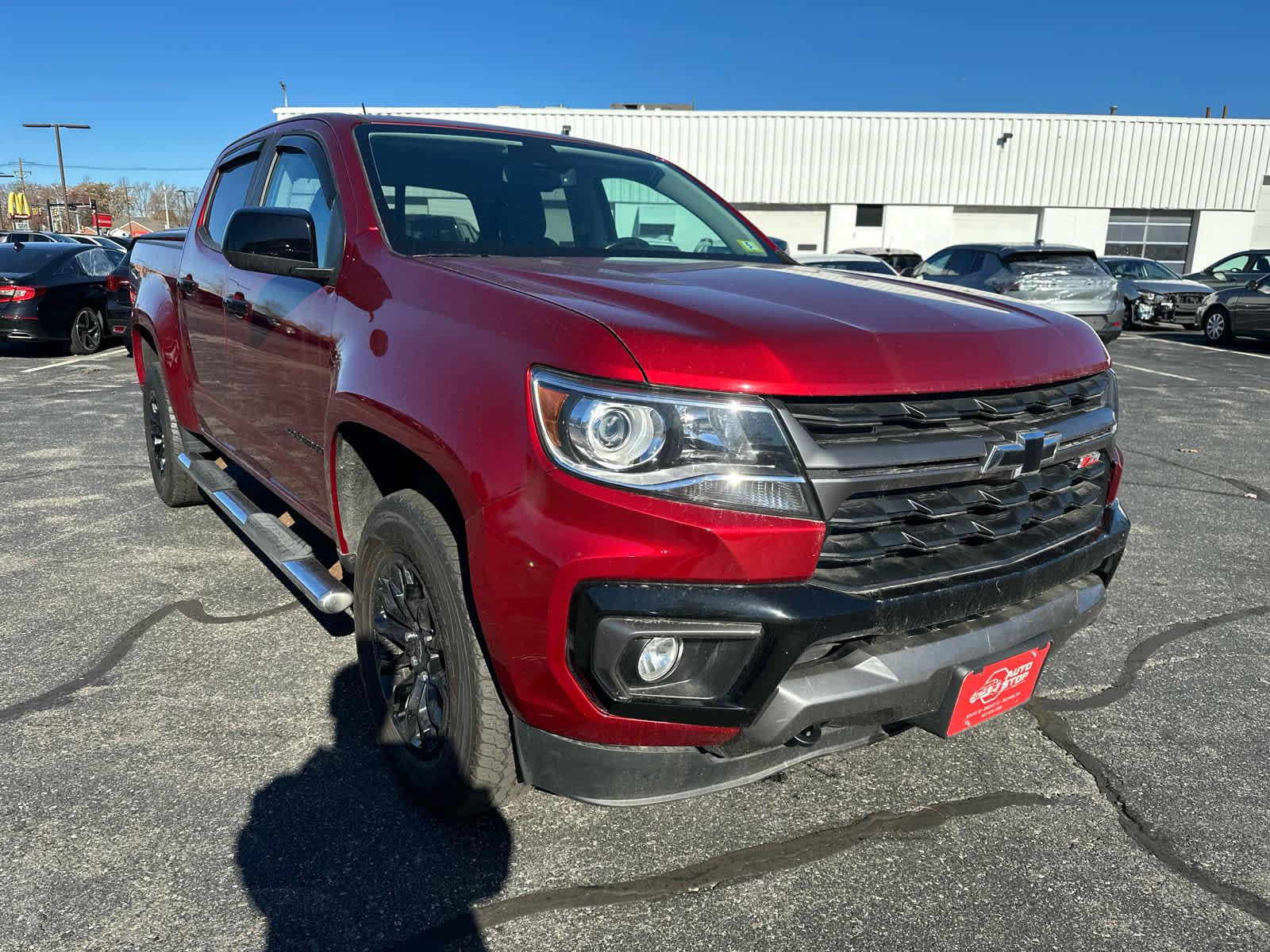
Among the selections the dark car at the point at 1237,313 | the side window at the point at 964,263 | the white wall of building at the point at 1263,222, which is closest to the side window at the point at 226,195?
the side window at the point at 964,263

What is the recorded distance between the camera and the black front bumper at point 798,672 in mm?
1805

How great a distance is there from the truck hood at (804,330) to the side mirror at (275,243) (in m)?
0.51

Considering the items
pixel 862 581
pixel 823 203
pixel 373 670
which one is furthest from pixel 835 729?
pixel 823 203

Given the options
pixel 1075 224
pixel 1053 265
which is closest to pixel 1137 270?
pixel 1053 265

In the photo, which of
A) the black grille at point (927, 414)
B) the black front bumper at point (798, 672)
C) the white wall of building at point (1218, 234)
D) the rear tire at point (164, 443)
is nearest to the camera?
the black front bumper at point (798, 672)

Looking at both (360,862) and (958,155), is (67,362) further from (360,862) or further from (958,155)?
(958,155)

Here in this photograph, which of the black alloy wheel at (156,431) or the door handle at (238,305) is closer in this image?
the door handle at (238,305)

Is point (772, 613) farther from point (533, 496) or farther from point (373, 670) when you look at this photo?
point (373, 670)

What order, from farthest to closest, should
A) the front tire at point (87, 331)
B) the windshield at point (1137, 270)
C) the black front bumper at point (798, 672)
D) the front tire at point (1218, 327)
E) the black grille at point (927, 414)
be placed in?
the windshield at point (1137, 270), the front tire at point (1218, 327), the front tire at point (87, 331), the black grille at point (927, 414), the black front bumper at point (798, 672)

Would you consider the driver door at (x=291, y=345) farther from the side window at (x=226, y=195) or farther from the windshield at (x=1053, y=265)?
the windshield at (x=1053, y=265)

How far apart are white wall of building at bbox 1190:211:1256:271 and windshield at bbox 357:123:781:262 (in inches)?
1366

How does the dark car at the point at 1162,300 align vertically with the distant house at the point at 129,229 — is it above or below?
below

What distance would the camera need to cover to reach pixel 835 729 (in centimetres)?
212

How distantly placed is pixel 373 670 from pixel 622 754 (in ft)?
3.36
